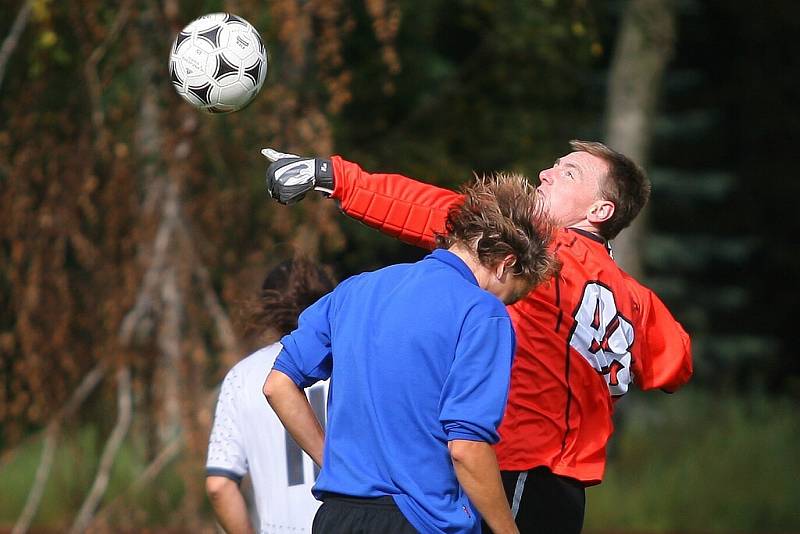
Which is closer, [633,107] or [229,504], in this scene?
[229,504]

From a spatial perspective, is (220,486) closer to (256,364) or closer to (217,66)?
(256,364)

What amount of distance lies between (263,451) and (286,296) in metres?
0.51

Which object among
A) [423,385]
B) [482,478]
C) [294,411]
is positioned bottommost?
[482,478]

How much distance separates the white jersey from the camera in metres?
3.92

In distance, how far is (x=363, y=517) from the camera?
2.98 metres

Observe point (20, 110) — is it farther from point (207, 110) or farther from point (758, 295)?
point (758, 295)

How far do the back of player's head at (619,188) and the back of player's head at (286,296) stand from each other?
3.11 ft

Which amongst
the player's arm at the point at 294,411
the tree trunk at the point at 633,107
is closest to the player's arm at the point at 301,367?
the player's arm at the point at 294,411

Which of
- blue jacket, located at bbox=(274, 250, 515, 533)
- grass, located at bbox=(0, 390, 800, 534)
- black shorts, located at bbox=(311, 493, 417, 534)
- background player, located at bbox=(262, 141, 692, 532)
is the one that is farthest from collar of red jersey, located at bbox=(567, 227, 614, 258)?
grass, located at bbox=(0, 390, 800, 534)

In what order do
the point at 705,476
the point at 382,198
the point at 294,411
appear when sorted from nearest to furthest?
the point at 294,411 < the point at 382,198 < the point at 705,476

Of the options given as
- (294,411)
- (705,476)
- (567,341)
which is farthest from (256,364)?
(705,476)

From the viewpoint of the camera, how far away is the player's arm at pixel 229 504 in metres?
4.07

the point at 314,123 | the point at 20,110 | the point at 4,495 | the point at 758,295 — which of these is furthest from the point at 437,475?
the point at 758,295

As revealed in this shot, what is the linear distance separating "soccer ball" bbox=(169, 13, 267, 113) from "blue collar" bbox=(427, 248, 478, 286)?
1.74 metres
